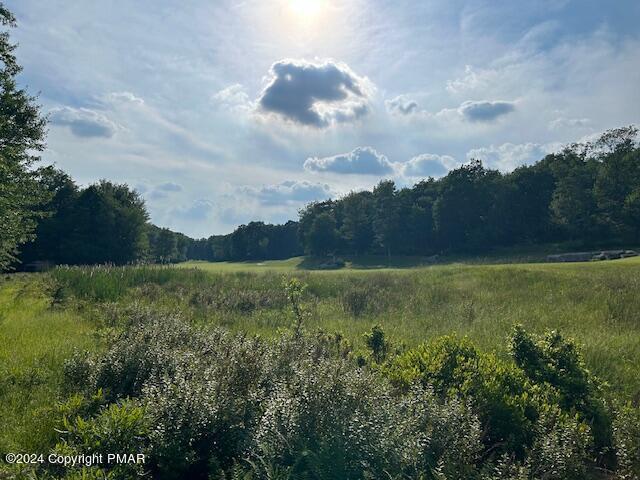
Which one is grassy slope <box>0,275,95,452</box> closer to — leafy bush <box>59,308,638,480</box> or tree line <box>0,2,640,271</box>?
leafy bush <box>59,308,638,480</box>

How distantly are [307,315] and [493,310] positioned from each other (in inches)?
243

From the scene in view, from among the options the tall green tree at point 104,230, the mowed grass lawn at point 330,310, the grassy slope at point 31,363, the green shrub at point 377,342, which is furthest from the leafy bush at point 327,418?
the tall green tree at point 104,230

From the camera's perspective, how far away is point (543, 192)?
6325 centimetres

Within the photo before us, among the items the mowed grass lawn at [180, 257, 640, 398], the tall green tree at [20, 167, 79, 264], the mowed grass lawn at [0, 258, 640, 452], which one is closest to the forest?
the tall green tree at [20, 167, 79, 264]

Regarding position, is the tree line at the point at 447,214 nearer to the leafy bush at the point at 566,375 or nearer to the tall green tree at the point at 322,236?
the tall green tree at the point at 322,236

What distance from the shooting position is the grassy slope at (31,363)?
196 inches

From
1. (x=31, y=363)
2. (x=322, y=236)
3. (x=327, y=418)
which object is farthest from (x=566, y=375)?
(x=322, y=236)

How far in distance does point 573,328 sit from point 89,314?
1366 centimetres

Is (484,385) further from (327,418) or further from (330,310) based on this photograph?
(330,310)

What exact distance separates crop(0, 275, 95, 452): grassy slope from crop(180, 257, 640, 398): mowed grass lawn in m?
4.16

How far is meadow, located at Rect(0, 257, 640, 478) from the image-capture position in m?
6.63

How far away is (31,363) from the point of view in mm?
7406

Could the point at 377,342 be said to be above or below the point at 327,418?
below

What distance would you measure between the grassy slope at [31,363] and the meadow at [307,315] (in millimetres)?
22
